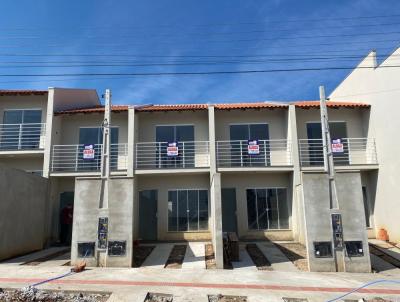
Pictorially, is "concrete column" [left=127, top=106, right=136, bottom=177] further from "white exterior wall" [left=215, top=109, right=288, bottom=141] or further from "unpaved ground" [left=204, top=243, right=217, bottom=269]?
"unpaved ground" [left=204, top=243, right=217, bottom=269]

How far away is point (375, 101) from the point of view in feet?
50.0

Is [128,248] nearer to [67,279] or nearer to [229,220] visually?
[67,279]

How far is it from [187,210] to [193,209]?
0.93 feet

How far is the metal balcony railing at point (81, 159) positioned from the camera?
52.7ft

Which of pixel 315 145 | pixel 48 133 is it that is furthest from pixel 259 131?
pixel 48 133

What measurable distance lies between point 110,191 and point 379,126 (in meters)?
11.5

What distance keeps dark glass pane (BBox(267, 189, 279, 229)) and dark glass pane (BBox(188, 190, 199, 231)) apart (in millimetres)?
3323

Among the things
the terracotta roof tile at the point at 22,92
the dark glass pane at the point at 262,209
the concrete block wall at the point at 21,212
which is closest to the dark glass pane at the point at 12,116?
the terracotta roof tile at the point at 22,92

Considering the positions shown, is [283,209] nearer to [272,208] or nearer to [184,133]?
[272,208]

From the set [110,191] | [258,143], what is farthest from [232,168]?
[110,191]

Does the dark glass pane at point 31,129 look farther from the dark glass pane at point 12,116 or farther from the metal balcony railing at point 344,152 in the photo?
the metal balcony railing at point 344,152

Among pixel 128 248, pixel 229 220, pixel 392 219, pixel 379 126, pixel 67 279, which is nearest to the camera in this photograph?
pixel 67 279

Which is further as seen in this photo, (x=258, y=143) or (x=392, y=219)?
(x=258, y=143)

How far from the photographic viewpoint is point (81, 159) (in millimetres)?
16469
